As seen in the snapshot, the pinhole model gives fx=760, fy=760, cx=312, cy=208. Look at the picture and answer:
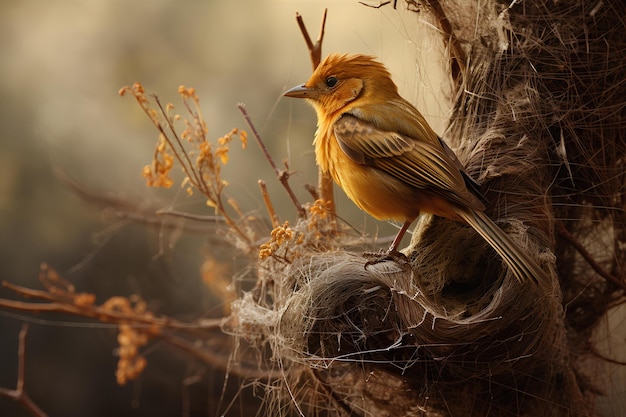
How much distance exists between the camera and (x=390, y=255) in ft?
6.93

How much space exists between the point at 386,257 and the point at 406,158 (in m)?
0.31

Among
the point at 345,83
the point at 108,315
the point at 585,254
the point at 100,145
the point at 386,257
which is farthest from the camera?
the point at 100,145

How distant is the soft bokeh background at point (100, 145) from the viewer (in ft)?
13.1

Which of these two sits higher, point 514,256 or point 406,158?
point 406,158

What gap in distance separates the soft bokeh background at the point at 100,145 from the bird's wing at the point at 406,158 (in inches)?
64.6

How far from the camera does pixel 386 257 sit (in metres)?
2.10

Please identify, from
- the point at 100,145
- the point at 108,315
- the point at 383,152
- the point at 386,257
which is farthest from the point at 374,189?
the point at 100,145

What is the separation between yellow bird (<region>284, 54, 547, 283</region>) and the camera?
2.09 meters

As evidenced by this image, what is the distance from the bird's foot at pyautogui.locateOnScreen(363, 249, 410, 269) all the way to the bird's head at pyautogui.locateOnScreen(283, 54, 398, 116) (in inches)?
19.9

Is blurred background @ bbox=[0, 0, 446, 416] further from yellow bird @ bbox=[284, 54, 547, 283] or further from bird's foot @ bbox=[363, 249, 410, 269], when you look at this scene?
bird's foot @ bbox=[363, 249, 410, 269]

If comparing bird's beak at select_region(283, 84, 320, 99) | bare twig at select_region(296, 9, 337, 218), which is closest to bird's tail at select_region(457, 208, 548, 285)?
bare twig at select_region(296, 9, 337, 218)

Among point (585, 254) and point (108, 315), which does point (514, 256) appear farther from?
point (108, 315)

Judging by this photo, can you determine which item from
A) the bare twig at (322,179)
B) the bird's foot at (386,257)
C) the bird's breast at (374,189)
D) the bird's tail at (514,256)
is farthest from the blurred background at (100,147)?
the bird's tail at (514,256)

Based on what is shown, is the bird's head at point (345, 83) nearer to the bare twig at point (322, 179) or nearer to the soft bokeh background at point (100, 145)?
the bare twig at point (322, 179)
